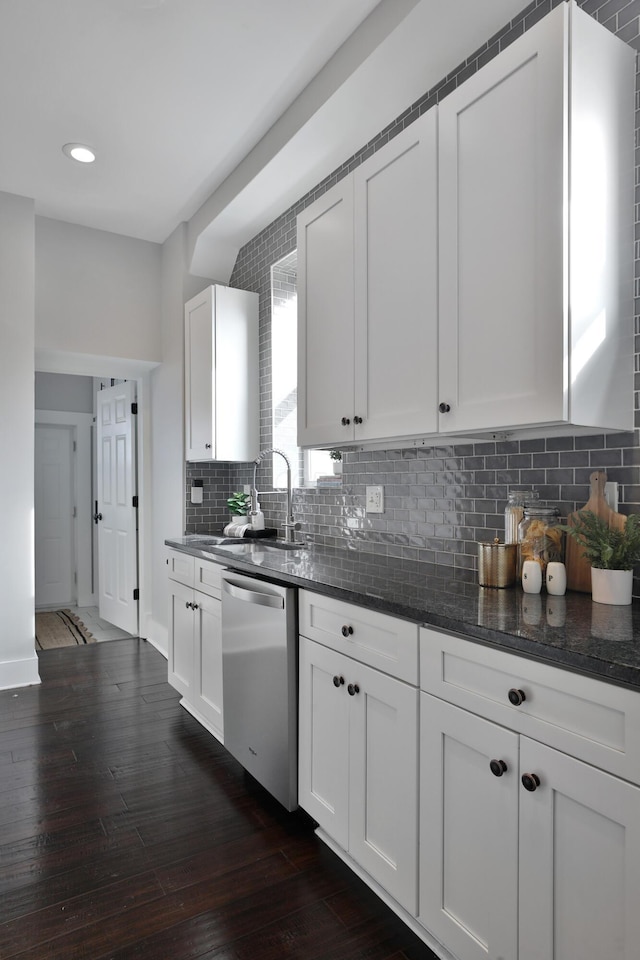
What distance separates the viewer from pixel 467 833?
131cm

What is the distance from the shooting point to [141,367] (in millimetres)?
4496

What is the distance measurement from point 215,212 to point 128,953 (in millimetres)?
3580

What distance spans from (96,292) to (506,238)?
3.45 meters

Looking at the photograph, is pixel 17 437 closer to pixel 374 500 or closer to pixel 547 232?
pixel 374 500

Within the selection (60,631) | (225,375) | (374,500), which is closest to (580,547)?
(374,500)

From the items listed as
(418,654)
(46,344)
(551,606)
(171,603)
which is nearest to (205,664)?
(171,603)

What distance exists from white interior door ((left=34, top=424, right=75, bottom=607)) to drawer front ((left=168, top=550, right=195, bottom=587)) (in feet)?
10.9

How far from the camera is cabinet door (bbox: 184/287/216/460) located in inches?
141

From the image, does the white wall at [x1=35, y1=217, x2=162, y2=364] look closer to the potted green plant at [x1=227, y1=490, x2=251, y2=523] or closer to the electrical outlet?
the potted green plant at [x1=227, y1=490, x2=251, y2=523]

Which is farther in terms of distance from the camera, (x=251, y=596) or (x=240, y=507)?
(x=240, y=507)

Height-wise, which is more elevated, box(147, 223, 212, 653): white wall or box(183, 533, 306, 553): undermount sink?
box(147, 223, 212, 653): white wall

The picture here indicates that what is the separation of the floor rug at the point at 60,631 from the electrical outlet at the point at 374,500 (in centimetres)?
310

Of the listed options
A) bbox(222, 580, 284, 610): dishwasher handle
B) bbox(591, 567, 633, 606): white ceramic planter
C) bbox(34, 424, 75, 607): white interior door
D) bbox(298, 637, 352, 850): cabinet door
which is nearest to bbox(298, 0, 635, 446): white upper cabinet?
bbox(591, 567, 633, 606): white ceramic planter

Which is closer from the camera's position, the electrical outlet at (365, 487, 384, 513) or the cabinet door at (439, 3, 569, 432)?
the cabinet door at (439, 3, 569, 432)
